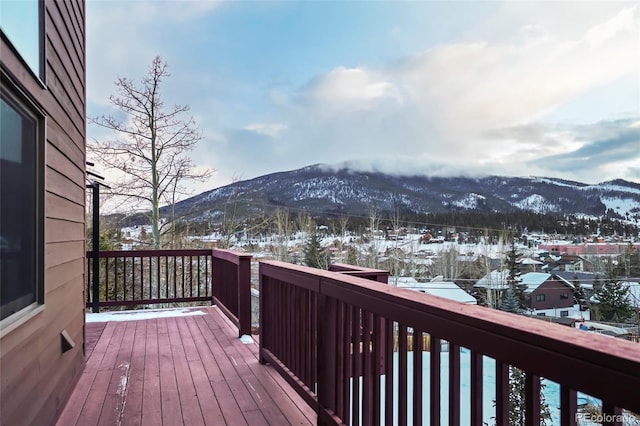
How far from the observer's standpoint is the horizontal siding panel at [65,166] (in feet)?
7.54

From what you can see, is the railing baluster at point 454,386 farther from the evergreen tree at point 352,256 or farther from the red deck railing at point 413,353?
the evergreen tree at point 352,256

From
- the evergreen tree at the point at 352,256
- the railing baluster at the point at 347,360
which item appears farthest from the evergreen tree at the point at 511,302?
the railing baluster at the point at 347,360

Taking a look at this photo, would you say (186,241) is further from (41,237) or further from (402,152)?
(402,152)

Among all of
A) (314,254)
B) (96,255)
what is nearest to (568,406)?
(96,255)

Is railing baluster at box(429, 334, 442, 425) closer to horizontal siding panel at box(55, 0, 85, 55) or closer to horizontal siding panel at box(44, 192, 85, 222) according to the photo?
horizontal siding panel at box(44, 192, 85, 222)

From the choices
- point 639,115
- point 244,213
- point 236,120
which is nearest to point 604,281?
point 639,115

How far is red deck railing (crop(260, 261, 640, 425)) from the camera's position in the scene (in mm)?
861

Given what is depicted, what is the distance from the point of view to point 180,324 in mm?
4875

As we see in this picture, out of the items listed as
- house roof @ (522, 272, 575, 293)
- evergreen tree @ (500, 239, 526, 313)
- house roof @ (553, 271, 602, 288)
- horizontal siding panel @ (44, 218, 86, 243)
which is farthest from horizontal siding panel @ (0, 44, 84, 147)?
house roof @ (553, 271, 602, 288)

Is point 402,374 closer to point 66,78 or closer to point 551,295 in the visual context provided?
point 66,78

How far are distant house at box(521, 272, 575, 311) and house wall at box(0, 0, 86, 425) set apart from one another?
2474cm

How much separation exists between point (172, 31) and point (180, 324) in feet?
26.6

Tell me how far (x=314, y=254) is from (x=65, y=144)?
1971 cm

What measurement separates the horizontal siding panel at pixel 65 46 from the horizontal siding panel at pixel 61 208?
3.05 feet
